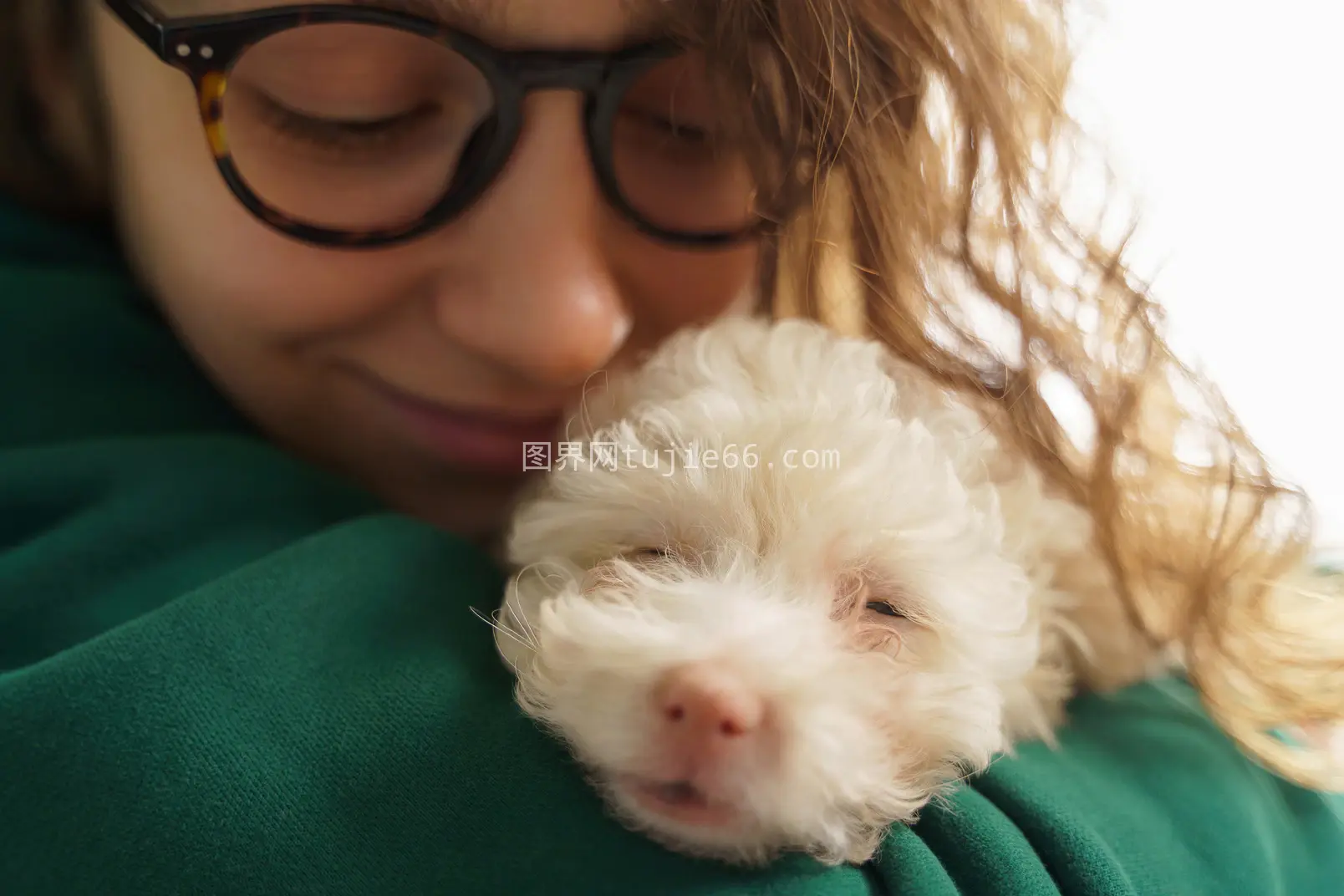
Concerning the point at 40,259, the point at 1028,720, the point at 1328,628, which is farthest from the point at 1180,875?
the point at 40,259

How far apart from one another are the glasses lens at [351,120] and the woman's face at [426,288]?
0.01 m

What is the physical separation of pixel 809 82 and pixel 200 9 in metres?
0.48

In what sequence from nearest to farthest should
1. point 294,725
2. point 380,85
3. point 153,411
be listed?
point 294,725 < point 380,85 < point 153,411

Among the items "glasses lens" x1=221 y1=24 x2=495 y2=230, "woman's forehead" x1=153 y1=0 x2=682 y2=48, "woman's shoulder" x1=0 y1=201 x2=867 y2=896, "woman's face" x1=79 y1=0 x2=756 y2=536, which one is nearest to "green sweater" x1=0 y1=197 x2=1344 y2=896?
"woman's shoulder" x1=0 y1=201 x2=867 y2=896

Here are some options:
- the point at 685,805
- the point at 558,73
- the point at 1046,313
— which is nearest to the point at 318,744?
the point at 685,805

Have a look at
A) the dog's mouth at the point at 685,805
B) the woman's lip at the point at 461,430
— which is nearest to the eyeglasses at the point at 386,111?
the woman's lip at the point at 461,430

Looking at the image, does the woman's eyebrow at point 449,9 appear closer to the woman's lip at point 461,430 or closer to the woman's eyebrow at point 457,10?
the woman's eyebrow at point 457,10

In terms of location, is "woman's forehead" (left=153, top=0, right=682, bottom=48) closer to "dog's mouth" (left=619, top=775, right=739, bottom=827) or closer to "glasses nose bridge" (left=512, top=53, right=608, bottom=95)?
"glasses nose bridge" (left=512, top=53, right=608, bottom=95)

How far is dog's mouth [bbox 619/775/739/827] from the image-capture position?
0.58 meters

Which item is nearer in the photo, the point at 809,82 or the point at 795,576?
the point at 795,576

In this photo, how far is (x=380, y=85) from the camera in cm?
77

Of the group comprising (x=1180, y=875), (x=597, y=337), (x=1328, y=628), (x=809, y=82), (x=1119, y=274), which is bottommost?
(x=1180, y=875)

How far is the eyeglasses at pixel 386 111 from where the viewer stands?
75 cm

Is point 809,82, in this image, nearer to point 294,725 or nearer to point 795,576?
point 795,576
